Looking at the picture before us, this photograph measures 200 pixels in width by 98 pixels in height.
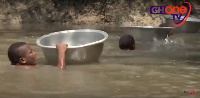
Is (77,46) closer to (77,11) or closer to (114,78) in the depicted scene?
(114,78)

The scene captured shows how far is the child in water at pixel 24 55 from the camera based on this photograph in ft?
18.0

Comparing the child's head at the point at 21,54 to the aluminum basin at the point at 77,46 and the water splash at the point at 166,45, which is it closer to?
the aluminum basin at the point at 77,46

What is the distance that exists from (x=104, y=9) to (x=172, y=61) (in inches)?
Answer: 375

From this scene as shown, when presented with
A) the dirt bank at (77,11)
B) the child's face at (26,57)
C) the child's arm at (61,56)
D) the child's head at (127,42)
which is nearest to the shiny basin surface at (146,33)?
the child's head at (127,42)

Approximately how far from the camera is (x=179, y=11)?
49.4 feet

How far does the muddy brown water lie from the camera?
4.18 metres

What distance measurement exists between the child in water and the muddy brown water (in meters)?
0.13

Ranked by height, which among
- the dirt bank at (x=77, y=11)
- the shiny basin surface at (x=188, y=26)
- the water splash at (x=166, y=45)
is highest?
the water splash at (x=166, y=45)

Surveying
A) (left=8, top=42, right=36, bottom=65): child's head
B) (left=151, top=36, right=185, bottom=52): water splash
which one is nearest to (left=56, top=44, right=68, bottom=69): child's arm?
(left=8, top=42, right=36, bottom=65): child's head

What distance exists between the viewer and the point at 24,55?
550 centimetres

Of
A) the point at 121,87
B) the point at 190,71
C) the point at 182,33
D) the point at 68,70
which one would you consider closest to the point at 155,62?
the point at 190,71

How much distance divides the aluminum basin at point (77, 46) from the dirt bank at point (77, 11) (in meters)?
8.49

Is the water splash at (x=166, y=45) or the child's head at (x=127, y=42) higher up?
the child's head at (x=127, y=42)

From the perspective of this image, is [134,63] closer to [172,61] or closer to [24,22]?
[172,61]
